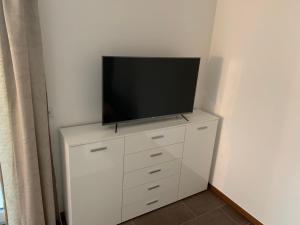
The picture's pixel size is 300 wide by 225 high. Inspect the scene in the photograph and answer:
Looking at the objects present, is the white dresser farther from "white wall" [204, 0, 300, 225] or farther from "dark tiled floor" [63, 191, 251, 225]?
"white wall" [204, 0, 300, 225]

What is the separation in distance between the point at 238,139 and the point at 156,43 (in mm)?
1270

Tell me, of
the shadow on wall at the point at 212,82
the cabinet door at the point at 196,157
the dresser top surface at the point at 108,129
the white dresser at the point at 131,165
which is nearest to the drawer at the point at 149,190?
→ the white dresser at the point at 131,165

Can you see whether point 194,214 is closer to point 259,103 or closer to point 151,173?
point 151,173

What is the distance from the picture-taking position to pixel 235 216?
2.42 meters

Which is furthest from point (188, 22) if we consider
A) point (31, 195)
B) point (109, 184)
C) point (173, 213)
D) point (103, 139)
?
point (31, 195)

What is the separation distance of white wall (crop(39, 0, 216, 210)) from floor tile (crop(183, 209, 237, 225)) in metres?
1.38

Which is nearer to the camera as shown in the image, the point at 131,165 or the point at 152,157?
the point at 131,165

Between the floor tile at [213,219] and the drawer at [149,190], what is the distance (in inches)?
15.2

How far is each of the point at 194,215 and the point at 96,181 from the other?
111cm

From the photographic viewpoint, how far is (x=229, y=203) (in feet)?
8.45

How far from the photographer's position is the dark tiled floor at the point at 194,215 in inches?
89.9

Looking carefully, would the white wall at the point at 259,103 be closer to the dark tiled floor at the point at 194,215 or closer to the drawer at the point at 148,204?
the dark tiled floor at the point at 194,215

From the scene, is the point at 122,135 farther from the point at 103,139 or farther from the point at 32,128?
the point at 32,128

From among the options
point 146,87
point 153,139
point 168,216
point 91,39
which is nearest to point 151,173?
point 153,139
